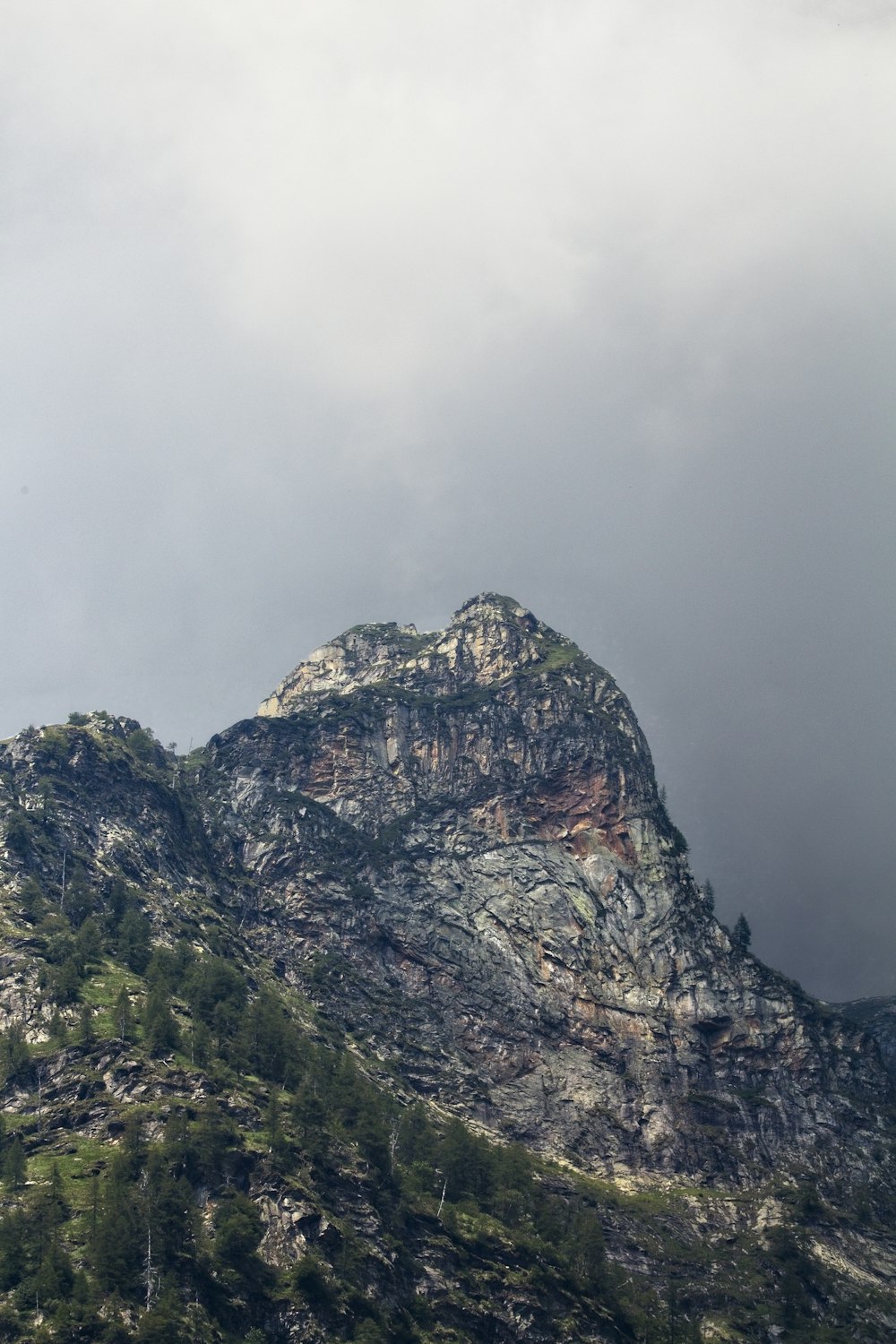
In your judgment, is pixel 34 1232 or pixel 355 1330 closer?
pixel 34 1232

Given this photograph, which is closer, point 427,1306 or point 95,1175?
point 95,1175

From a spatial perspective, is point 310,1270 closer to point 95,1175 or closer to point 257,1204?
point 257,1204

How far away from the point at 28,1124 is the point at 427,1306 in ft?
224

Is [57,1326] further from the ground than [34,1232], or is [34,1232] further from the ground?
[34,1232]

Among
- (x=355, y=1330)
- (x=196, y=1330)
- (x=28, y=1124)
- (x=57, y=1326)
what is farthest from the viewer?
(x=28, y=1124)

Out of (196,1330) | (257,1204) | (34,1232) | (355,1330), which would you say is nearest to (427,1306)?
(355,1330)

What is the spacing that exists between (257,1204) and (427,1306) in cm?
3380

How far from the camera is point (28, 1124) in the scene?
194 m

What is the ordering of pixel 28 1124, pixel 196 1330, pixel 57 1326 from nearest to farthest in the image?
pixel 57 1326, pixel 196 1330, pixel 28 1124

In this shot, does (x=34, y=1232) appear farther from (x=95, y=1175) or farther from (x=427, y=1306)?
(x=427, y=1306)

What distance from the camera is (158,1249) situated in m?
171

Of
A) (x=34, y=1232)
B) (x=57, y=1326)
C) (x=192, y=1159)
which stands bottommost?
(x=57, y=1326)

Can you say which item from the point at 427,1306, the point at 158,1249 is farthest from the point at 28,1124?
the point at 427,1306

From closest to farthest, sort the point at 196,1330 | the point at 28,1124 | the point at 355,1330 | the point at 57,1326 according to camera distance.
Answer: the point at 57,1326, the point at 196,1330, the point at 355,1330, the point at 28,1124
